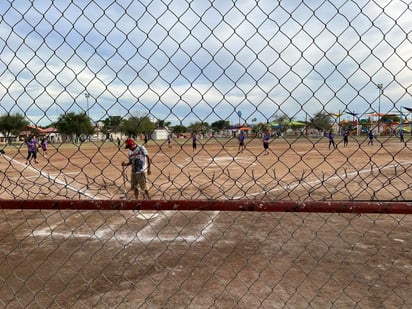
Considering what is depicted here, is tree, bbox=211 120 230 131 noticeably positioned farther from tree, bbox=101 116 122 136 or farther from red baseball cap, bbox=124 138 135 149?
red baseball cap, bbox=124 138 135 149

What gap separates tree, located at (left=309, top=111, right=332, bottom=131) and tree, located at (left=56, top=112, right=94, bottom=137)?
5.76 feet

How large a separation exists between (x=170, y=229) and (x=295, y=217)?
2.31 meters

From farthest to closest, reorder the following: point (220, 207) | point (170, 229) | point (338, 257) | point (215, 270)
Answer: point (170, 229)
point (338, 257)
point (215, 270)
point (220, 207)

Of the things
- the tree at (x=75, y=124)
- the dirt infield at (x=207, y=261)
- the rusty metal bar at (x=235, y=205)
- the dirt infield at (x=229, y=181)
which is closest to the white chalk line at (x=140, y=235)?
the dirt infield at (x=207, y=261)

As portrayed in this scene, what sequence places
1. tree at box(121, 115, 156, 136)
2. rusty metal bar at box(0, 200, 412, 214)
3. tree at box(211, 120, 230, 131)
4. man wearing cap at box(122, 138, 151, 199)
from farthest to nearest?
man wearing cap at box(122, 138, 151, 199) → tree at box(121, 115, 156, 136) → tree at box(211, 120, 230, 131) → rusty metal bar at box(0, 200, 412, 214)

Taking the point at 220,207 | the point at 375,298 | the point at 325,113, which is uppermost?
the point at 325,113

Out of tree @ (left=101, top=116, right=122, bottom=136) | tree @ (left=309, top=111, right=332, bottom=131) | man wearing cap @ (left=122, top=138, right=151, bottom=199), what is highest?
tree @ (left=101, top=116, right=122, bottom=136)

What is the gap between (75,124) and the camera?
3.68m

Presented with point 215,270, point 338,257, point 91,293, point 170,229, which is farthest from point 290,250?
point 91,293

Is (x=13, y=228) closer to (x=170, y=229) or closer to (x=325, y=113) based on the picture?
(x=170, y=229)

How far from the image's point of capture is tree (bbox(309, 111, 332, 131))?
112 inches

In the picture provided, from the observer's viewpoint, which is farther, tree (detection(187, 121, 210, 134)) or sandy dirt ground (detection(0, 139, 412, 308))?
sandy dirt ground (detection(0, 139, 412, 308))

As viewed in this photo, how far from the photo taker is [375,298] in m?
3.95

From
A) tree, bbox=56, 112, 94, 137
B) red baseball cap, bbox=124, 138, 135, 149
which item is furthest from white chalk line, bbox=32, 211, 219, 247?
tree, bbox=56, 112, 94, 137
